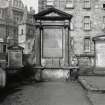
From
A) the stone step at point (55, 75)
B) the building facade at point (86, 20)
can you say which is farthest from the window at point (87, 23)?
the stone step at point (55, 75)

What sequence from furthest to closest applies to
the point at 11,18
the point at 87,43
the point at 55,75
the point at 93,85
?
the point at 11,18 < the point at 87,43 < the point at 55,75 < the point at 93,85

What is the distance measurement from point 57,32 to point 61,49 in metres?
1.20

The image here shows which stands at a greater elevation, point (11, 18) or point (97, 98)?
point (11, 18)

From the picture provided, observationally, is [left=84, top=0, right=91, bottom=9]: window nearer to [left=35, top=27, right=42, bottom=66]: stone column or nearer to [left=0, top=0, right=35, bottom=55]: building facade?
[left=35, top=27, right=42, bottom=66]: stone column

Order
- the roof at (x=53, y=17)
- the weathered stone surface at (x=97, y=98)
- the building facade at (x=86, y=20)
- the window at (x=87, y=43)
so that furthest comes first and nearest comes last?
the building facade at (x=86, y=20) → the window at (x=87, y=43) → the roof at (x=53, y=17) → the weathered stone surface at (x=97, y=98)

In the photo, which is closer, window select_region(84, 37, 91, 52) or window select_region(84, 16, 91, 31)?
window select_region(84, 37, 91, 52)

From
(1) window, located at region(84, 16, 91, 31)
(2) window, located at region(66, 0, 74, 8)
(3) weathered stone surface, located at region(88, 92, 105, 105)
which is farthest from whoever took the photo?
(1) window, located at region(84, 16, 91, 31)

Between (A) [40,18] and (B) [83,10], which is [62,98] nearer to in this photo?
(A) [40,18]

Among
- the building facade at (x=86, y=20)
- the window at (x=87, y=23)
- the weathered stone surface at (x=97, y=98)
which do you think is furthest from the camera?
the window at (x=87, y=23)

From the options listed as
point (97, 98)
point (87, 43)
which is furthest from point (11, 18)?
point (97, 98)

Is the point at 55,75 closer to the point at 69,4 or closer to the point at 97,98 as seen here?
the point at 97,98

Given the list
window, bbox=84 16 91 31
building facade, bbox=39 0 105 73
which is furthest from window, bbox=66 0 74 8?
window, bbox=84 16 91 31

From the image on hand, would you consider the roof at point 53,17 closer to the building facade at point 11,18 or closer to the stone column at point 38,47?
the stone column at point 38,47

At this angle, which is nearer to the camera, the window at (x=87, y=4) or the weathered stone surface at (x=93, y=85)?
the weathered stone surface at (x=93, y=85)
